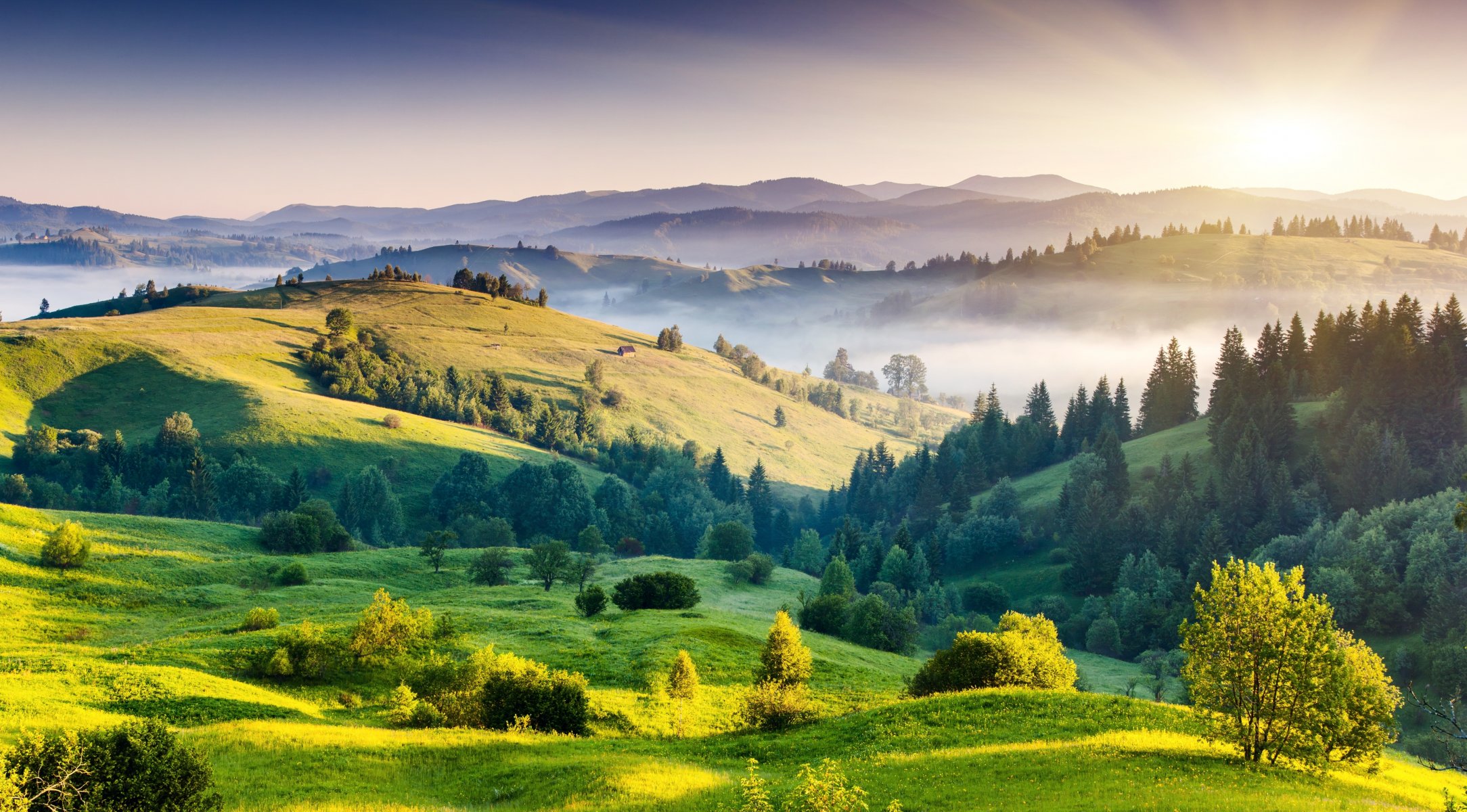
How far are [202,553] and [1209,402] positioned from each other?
169 m

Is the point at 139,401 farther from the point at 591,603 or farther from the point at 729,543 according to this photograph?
the point at 591,603

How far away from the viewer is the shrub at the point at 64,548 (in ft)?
228

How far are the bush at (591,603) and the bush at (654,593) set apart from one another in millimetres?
3592

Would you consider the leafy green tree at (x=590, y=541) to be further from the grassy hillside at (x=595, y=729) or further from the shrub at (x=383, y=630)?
the shrub at (x=383, y=630)

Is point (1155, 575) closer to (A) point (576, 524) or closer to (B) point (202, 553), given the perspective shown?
(A) point (576, 524)

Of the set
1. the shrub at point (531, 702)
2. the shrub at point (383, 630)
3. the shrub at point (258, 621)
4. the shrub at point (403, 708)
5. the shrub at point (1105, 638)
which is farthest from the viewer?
the shrub at point (1105, 638)

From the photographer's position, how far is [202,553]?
86688 millimetres

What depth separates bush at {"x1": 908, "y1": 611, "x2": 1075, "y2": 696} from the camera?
158ft

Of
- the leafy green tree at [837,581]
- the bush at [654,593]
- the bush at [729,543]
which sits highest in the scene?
the bush at [654,593]

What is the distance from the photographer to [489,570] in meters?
94.9

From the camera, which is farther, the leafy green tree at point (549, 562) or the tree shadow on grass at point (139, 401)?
the tree shadow on grass at point (139, 401)

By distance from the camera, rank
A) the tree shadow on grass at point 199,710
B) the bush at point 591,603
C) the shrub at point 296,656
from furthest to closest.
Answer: the bush at point 591,603 → the shrub at point 296,656 → the tree shadow on grass at point 199,710

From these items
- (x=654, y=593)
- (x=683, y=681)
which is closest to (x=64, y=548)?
(x=654, y=593)

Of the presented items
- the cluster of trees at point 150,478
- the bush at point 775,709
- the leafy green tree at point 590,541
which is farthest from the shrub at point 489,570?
the bush at point 775,709
